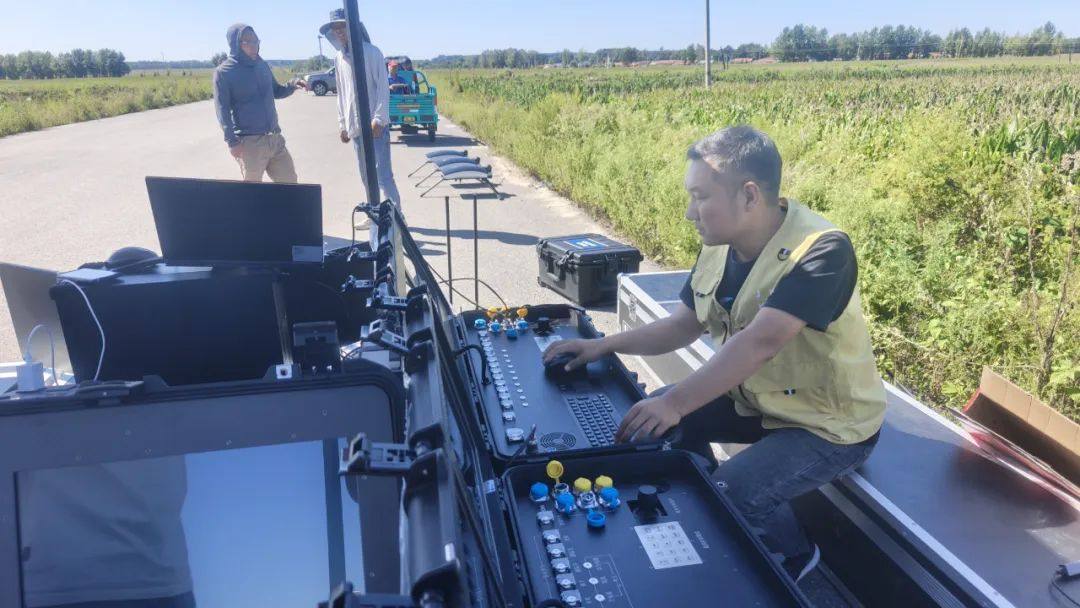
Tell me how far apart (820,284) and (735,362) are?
1.17 feet

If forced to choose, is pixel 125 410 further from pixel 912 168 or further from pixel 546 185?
pixel 546 185

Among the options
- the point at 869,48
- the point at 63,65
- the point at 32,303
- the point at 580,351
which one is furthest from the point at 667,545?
the point at 63,65

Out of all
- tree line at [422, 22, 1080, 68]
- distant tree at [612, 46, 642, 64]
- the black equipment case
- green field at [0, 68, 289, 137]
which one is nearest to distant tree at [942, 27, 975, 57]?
tree line at [422, 22, 1080, 68]

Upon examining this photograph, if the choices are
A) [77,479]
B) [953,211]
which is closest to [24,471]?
[77,479]

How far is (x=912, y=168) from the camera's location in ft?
17.4

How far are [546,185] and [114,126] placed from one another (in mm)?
20922

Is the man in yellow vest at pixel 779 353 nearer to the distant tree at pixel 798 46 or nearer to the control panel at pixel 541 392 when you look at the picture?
the control panel at pixel 541 392

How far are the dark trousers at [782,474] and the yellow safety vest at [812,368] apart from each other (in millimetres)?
58

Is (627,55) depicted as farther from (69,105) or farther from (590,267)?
(590,267)

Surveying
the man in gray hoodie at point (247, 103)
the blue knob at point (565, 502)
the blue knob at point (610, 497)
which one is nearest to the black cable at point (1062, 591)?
the blue knob at point (610, 497)

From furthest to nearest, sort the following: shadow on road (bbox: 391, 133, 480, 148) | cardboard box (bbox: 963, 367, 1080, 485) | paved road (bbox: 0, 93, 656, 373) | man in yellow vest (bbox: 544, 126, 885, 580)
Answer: shadow on road (bbox: 391, 133, 480, 148)
paved road (bbox: 0, 93, 656, 373)
cardboard box (bbox: 963, 367, 1080, 485)
man in yellow vest (bbox: 544, 126, 885, 580)

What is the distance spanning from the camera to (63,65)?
84375mm

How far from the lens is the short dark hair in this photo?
7.62ft

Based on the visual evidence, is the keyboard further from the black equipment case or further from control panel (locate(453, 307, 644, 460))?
the black equipment case
